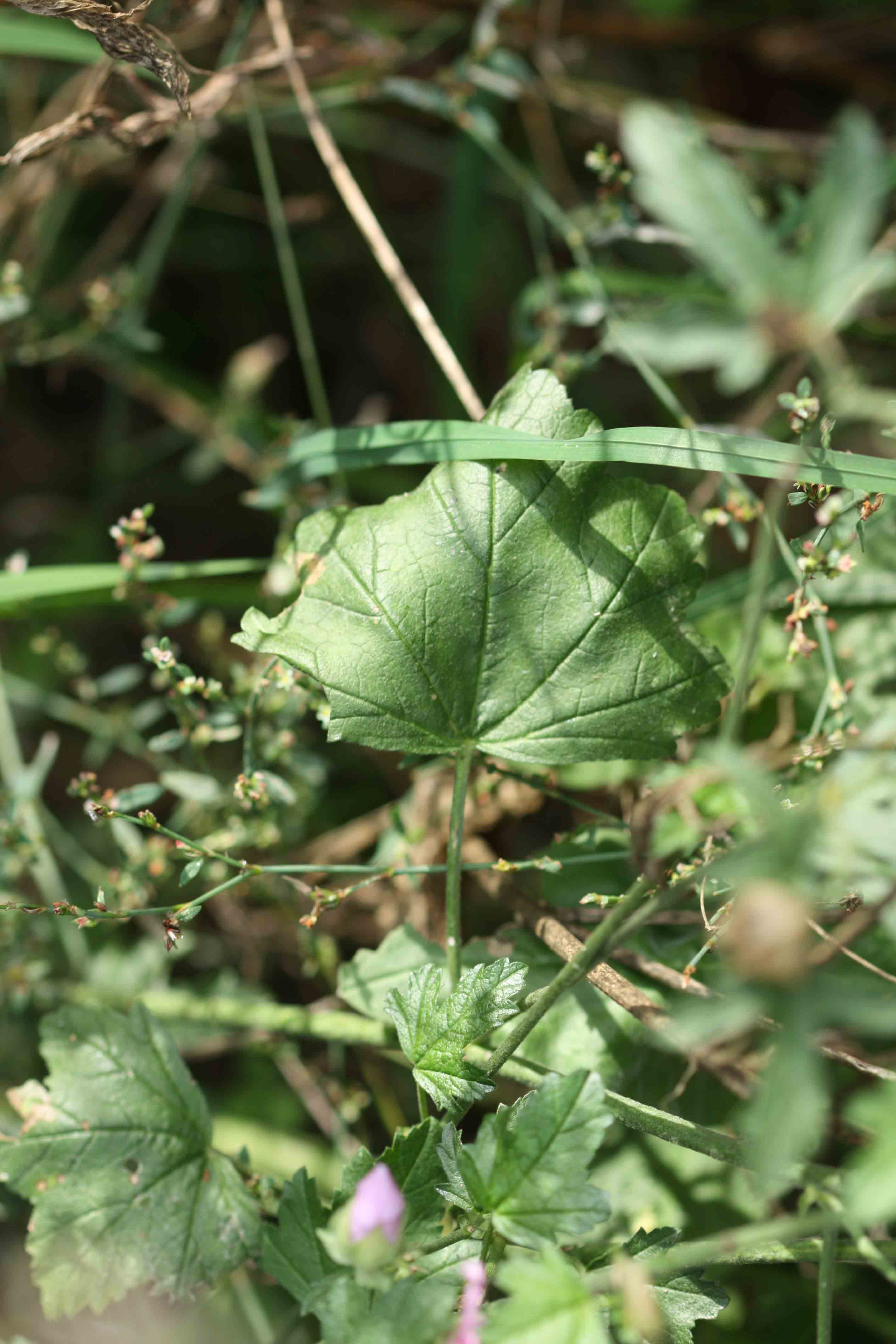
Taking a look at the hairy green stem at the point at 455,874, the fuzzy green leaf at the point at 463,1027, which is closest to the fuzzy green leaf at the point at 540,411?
the hairy green stem at the point at 455,874

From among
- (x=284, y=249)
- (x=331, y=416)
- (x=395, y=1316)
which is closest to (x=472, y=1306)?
(x=395, y=1316)

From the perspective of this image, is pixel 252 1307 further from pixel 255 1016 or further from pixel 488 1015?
pixel 488 1015

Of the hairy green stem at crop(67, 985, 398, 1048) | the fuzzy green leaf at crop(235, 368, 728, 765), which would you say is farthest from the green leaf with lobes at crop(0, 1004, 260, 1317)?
the fuzzy green leaf at crop(235, 368, 728, 765)

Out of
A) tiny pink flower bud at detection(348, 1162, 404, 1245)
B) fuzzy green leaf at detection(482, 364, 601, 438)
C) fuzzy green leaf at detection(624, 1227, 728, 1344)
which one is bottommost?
fuzzy green leaf at detection(624, 1227, 728, 1344)

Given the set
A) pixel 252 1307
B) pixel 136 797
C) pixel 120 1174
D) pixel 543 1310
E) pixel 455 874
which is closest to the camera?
pixel 543 1310

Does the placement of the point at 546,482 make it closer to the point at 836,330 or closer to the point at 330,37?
the point at 836,330

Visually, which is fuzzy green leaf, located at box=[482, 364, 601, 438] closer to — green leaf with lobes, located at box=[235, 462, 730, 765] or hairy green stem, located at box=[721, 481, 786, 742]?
green leaf with lobes, located at box=[235, 462, 730, 765]
